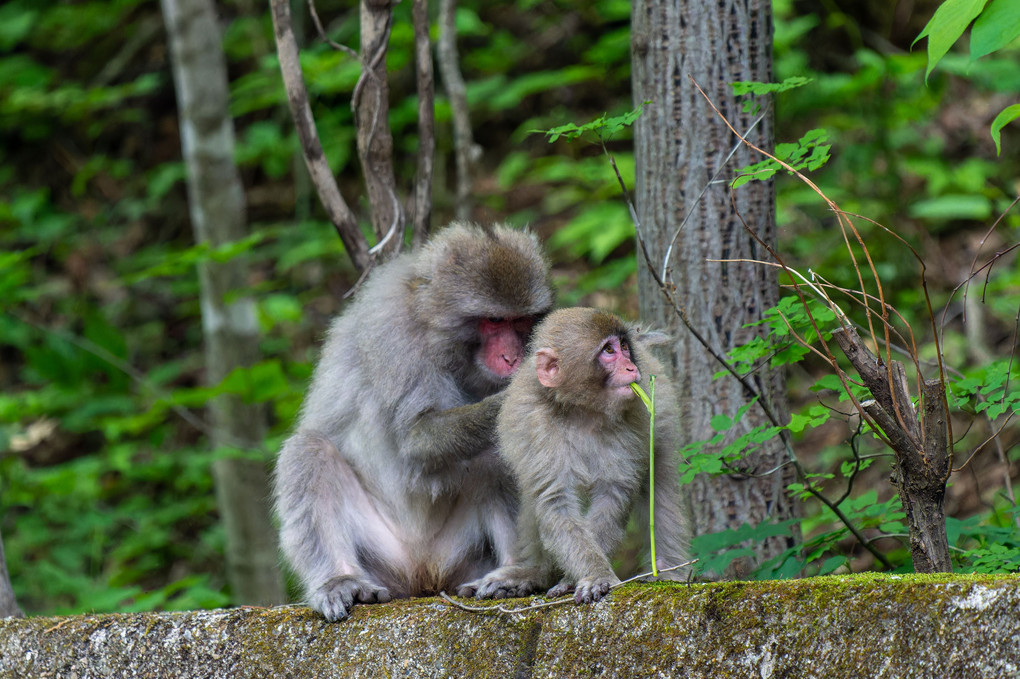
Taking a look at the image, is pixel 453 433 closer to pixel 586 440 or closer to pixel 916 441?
pixel 586 440

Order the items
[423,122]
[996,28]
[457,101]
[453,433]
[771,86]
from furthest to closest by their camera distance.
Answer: [457,101] < [423,122] < [453,433] < [771,86] < [996,28]

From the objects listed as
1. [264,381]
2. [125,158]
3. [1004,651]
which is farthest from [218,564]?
[1004,651]

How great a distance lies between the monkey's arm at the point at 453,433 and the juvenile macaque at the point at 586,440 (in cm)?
33

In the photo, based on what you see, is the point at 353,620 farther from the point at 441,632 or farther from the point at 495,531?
the point at 495,531

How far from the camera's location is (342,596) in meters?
3.34

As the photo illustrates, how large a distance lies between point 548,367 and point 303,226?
264 inches

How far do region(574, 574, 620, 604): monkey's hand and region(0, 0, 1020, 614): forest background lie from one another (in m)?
0.79

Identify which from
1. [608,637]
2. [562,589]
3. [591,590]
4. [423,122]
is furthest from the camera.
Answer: [423,122]

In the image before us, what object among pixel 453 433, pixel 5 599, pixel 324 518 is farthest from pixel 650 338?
pixel 5 599

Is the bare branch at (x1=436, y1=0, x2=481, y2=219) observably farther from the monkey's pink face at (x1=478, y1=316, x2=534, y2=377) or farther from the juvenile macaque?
the juvenile macaque

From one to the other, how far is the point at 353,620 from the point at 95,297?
934 cm

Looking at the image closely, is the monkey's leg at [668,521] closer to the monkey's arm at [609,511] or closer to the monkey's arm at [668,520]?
the monkey's arm at [668,520]

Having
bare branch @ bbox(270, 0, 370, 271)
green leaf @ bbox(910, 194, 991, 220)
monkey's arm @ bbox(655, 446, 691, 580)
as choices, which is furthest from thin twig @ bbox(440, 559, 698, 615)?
green leaf @ bbox(910, 194, 991, 220)

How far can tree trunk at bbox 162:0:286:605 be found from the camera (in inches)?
264
